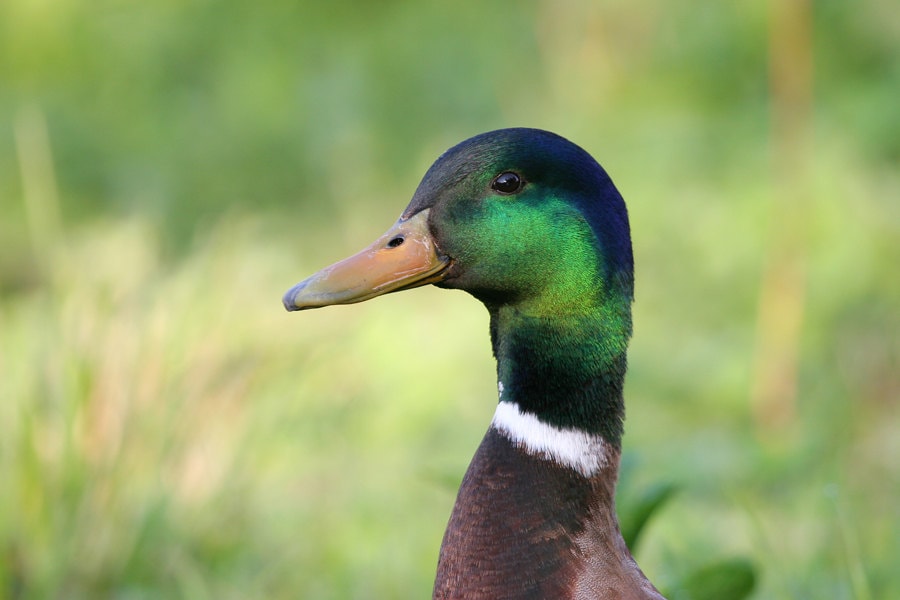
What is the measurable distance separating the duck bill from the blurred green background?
2.02ft

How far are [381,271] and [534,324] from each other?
0.67 ft

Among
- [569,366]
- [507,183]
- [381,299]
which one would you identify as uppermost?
[381,299]

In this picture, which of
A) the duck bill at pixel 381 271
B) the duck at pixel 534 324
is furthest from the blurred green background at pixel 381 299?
the duck bill at pixel 381 271

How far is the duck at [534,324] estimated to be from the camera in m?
1.50

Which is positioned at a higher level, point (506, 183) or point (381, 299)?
point (381, 299)

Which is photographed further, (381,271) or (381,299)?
(381,299)

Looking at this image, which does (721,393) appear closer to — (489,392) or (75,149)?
(489,392)

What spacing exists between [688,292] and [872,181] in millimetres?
866

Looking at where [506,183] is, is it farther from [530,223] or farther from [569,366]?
[569,366]

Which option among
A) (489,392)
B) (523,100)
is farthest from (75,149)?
(489,392)

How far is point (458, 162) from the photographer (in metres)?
1.56

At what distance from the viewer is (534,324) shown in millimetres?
1538

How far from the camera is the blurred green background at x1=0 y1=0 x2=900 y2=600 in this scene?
2.65m

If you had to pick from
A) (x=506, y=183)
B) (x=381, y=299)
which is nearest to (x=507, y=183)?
(x=506, y=183)
